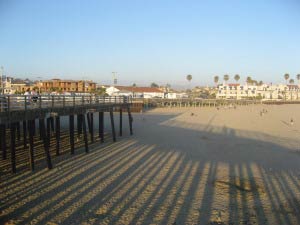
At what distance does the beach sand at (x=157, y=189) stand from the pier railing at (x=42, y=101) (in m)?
2.70

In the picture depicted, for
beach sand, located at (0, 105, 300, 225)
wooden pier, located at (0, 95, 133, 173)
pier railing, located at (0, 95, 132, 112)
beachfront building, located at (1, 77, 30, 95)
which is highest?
beachfront building, located at (1, 77, 30, 95)

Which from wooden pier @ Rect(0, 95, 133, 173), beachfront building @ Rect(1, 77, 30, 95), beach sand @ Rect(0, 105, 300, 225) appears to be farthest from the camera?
beachfront building @ Rect(1, 77, 30, 95)

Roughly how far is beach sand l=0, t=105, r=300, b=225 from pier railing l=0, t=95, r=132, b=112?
8.86 ft

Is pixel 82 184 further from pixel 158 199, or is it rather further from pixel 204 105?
pixel 204 105

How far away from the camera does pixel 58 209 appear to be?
978cm

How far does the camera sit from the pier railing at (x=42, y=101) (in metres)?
12.2

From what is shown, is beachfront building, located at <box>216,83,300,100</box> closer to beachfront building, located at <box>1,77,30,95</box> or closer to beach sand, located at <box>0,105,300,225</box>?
beachfront building, located at <box>1,77,30,95</box>

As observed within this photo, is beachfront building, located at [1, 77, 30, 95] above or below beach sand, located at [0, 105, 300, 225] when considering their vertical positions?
above

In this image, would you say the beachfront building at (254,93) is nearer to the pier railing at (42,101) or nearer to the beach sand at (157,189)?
the pier railing at (42,101)

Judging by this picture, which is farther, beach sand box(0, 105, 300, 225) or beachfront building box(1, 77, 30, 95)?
beachfront building box(1, 77, 30, 95)

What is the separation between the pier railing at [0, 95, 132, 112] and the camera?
12.2m

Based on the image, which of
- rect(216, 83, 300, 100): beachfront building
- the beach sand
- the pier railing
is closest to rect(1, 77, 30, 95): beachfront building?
the pier railing

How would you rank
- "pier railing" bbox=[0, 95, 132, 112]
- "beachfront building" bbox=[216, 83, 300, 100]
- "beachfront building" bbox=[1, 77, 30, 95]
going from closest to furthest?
"pier railing" bbox=[0, 95, 132, 112] < "beachfront building" bbox=[1, 77, 30, 95] < "beachfront building" bbox=[216, 83, 300, 100]

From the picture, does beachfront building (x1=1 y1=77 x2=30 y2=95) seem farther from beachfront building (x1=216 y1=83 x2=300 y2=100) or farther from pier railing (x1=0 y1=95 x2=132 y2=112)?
beachfront building (x1=216 y1=83 x2=300 y2=100)
